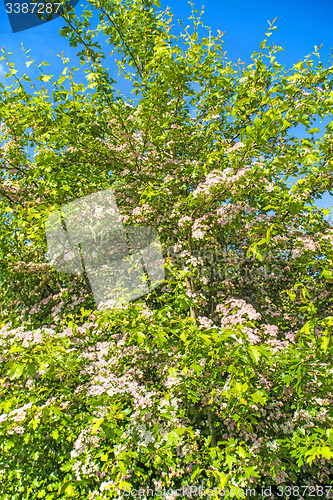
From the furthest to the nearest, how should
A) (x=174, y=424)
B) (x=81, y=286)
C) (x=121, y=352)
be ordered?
(x=81, y=286)
(x=121, y=352)
(x=174, y=424)

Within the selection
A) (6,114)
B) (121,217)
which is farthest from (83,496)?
(6,114)

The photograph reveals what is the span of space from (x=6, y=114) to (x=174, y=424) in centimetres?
473

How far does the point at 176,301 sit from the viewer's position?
2896 millimetres

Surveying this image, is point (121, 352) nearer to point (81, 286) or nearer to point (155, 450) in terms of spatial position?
point (155, 450)

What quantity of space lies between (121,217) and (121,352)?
2138mm

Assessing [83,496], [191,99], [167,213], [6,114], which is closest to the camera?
[83,496]

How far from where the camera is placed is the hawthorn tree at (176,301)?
2709mm

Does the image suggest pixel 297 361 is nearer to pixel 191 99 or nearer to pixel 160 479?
pixel 160 479

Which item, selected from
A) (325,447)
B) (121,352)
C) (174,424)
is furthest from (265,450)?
(121,352)

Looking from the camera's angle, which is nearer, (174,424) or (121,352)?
(174,424)

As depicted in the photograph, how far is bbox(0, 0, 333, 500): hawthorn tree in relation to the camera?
271 cm

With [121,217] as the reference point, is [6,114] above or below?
above

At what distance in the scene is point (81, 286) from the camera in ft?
17.5

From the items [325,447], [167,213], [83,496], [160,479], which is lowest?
[160,479]
